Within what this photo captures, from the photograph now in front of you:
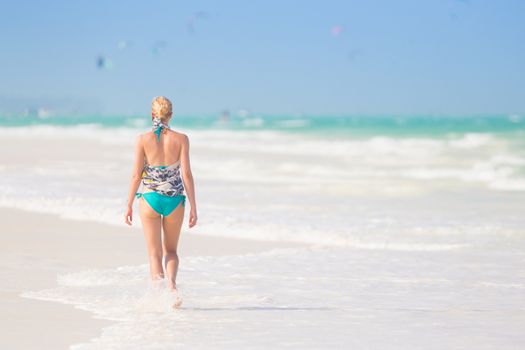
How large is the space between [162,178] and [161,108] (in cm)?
45

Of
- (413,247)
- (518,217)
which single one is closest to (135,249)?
(413,247)

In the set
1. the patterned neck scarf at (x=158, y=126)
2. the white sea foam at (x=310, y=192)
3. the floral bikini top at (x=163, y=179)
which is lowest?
the white sea foam at (x=310, y=192)

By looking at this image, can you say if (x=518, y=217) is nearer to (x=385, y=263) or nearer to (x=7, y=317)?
(x=385, y=263)

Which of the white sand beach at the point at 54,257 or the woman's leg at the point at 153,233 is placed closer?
the white sand beach at the point at 54,257

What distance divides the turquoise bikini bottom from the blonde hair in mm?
480

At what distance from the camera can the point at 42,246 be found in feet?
28.8

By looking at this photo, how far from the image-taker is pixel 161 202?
19.9ft

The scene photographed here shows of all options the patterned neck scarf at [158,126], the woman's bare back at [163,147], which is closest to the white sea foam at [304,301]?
the woman's bare back at [163,147]

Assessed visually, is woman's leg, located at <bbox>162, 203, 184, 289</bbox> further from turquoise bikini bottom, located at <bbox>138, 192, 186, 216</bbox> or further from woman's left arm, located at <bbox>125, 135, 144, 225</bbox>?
woman's left arm, located at <bbox>125, 135, 144, 225</bbox>

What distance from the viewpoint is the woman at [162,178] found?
6.02 metres

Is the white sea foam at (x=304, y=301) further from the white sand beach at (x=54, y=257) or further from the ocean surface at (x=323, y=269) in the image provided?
the white sand beach at (x=54, y=257)

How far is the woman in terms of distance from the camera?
6.02m

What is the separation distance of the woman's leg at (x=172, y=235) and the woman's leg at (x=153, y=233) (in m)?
0.05

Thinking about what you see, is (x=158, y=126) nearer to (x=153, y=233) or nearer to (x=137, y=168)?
(x=137, y=168)
